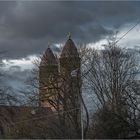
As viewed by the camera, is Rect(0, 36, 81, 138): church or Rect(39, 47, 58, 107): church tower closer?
Rect(0, 36, 81, 138): church

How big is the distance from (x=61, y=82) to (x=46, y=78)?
2003 millimetres

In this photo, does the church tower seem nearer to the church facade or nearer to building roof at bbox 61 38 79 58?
the church facade

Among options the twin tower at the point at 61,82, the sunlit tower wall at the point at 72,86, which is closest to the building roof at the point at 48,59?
the twin tower at the point at 61,82

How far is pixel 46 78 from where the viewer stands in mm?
50344

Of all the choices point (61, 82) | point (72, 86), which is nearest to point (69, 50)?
point (61, 82)

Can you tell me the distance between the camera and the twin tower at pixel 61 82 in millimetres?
47938

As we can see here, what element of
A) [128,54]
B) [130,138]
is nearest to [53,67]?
[128,54]

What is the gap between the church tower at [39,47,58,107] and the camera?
49.3 meters

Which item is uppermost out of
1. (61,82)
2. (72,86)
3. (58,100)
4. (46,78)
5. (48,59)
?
(48,59)

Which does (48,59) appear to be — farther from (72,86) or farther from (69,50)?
(72,86)

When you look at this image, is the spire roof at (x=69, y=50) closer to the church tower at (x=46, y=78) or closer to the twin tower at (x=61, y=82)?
the twin tower at (x=61, y=82)

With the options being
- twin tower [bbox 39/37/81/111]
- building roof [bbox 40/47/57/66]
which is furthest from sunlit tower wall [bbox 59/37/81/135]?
building roof [bbox 40/47/57/66]

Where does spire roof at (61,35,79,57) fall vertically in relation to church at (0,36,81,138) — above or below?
above

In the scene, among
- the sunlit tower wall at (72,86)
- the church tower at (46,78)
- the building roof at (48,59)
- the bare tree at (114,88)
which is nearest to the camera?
the bare tree at (114,88)
